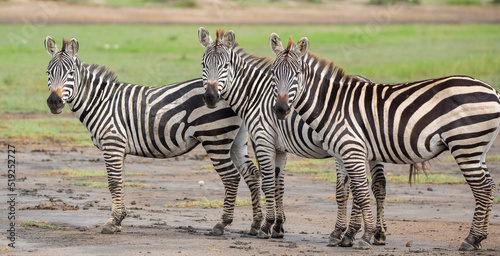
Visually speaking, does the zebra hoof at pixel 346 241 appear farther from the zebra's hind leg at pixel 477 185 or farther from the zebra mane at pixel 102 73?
the zebra mane at pixel 102 73

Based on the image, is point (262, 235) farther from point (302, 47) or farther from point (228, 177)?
point (302, 47)

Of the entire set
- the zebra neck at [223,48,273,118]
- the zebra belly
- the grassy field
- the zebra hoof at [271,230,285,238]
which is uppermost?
the grassy field

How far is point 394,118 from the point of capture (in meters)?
8.72

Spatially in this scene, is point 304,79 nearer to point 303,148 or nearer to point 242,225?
point 303,148

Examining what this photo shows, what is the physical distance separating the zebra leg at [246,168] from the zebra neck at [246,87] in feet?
1.28

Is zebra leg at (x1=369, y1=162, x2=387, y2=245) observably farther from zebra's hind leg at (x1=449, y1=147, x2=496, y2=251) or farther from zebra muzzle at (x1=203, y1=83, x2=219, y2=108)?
zebra muzzle at (x1=203, y1=83, x2=219, y2=108)

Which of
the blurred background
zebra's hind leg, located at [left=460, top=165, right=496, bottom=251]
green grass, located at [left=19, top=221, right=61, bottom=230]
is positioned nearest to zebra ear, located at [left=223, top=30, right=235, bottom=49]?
green grass, located at [left=19, top=221, right=61, bottom=230]

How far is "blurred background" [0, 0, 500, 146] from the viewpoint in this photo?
984 inches

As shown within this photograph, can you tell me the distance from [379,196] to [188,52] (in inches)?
Answer: 1099

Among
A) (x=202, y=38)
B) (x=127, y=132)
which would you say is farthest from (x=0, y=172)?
(x=202, y=38)

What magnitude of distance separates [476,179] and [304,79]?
1.98 metres

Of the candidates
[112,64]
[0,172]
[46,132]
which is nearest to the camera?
[0,172]

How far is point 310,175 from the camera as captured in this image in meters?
14.4

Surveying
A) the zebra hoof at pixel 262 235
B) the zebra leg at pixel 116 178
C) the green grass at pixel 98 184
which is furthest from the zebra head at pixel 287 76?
the green grass at pixel 98 184
